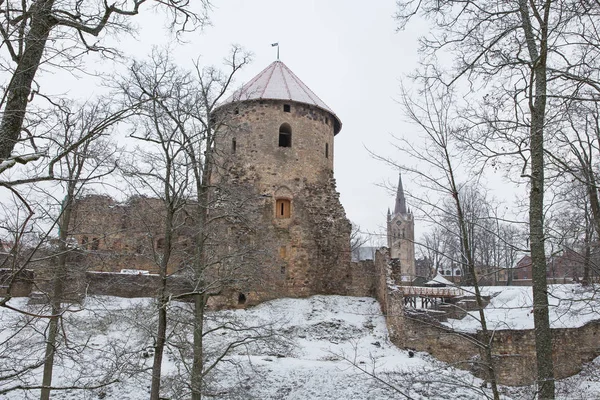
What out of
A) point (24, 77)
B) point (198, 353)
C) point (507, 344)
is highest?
point (24, 77)

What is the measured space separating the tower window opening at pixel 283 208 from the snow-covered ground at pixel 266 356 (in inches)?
149

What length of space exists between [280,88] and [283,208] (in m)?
5.87

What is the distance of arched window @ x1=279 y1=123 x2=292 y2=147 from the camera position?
75.8 ft

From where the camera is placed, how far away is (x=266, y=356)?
53.1 ft

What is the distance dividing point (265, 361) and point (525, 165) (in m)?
11.4

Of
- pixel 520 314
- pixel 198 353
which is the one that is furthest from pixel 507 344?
pixel 198 353

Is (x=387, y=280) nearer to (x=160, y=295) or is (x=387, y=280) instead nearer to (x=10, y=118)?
(x=160, y=295)

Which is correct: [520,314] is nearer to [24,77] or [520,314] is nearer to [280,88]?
[280,88]

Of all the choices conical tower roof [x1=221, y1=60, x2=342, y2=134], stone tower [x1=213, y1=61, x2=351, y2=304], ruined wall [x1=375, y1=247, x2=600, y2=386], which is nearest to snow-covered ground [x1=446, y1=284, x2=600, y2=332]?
ruined wall [x1=375, y1=247, x2=600, y2=386]

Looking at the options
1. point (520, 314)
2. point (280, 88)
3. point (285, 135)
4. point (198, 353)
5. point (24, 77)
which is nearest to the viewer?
point (24, 77)

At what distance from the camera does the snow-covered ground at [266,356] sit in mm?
11172

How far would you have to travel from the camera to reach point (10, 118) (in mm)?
4859

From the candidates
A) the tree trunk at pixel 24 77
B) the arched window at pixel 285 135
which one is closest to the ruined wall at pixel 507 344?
the arched window at pixel 285 135

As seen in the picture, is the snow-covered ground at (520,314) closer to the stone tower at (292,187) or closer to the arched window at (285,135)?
the stone tower at (292,187)
